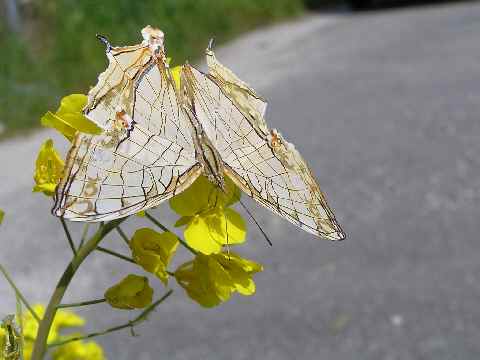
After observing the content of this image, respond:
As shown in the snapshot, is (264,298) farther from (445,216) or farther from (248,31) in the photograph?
(248,31)

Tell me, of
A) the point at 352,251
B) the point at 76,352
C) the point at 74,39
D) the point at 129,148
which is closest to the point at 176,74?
the point at 129,148

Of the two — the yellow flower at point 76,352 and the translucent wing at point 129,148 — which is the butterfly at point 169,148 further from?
the yellow flower at point 76,352

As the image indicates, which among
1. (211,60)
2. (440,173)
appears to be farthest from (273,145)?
(440,173)

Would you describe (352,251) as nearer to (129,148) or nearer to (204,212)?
(204,212)

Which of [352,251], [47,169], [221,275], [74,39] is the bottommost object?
[221,275]

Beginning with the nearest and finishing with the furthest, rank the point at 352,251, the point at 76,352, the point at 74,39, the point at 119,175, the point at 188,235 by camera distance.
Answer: the point at 119,175 → the point at 188,235 → the point at 76,352 → the point at 352,251 → the point at 74,39

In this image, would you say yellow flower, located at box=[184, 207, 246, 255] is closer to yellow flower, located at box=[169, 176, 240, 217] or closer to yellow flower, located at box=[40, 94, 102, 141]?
yellow flower, located at box=[169, 176, 240, 217]
